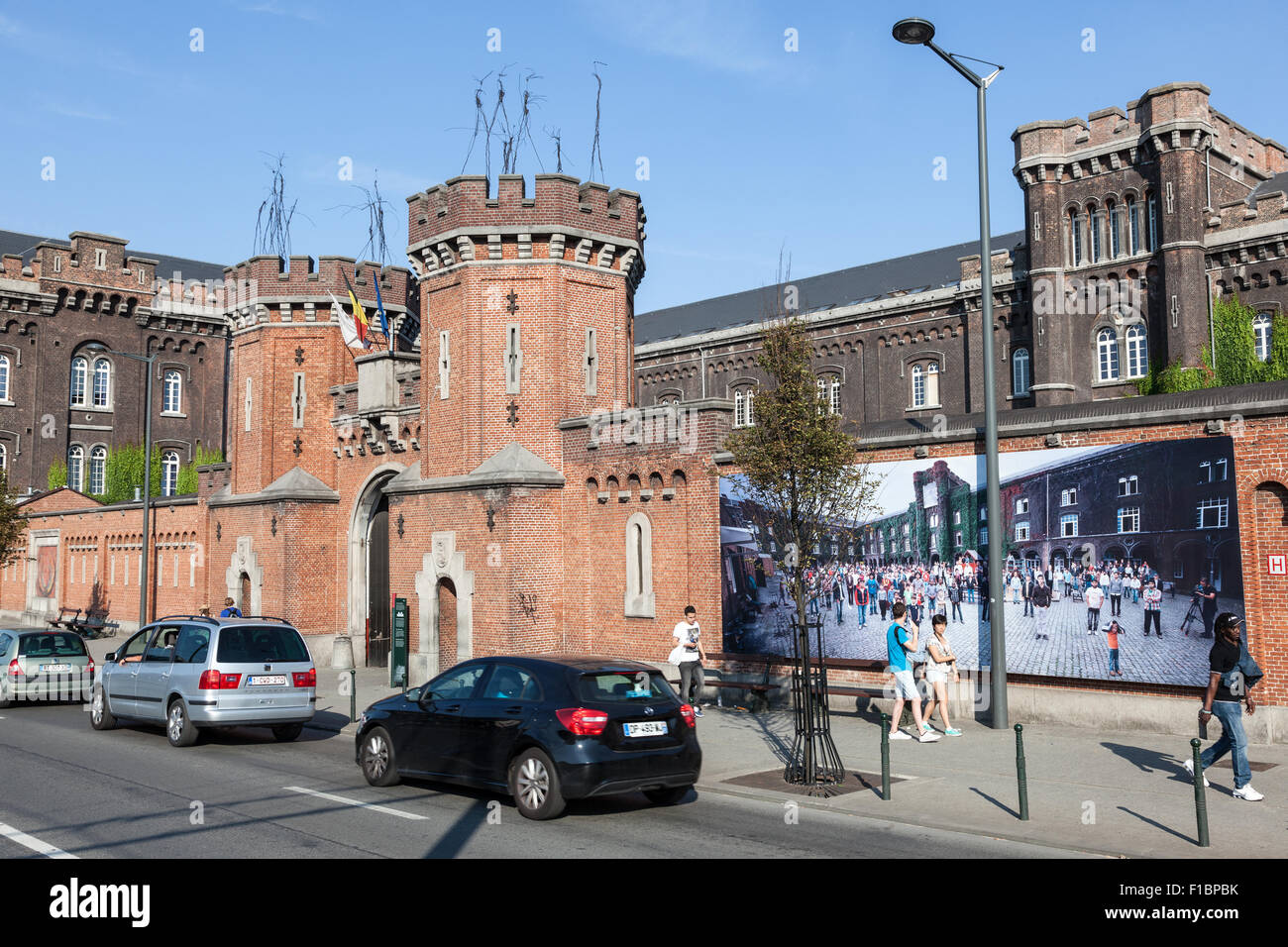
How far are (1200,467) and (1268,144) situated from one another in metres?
33.7

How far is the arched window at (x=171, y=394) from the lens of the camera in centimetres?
5347

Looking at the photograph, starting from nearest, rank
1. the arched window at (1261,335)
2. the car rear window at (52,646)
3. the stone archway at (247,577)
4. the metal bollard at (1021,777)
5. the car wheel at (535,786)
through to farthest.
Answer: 1. the metal bollard at (1021,777)
2. the car wheel at (535,786)
3. the car rear window at (52,646)
4. the stone archway at (247,577)
5. the arched window at (1261,335)

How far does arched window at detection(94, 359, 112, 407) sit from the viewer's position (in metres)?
51.0

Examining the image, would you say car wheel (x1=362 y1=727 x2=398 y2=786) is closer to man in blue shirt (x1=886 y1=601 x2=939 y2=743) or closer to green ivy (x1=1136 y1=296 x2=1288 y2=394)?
man in blue shirt (x1=886 y1=601 x2=939 y2=743)

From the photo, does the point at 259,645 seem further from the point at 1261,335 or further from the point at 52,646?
the point at 1261,335

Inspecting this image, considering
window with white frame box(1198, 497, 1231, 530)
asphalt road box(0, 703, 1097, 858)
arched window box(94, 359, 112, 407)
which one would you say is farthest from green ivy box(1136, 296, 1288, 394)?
arched window box(94, 359, 112, 407)

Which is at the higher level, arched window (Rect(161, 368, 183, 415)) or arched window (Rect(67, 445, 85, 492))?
arched window (Rect(161, 368, 183, 415))

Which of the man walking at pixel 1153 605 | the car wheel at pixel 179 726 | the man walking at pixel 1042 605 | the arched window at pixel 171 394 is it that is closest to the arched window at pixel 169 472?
the arched window at pixel 171 394

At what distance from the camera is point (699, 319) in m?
60.2

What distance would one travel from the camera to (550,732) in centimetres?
967

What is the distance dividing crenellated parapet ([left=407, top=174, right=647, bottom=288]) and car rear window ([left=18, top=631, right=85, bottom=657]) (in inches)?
398

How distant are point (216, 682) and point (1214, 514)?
13.0 m

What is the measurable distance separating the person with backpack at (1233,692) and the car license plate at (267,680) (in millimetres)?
11229

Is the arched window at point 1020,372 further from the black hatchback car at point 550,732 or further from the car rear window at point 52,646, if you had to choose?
the black hatchback car at point 550,732
